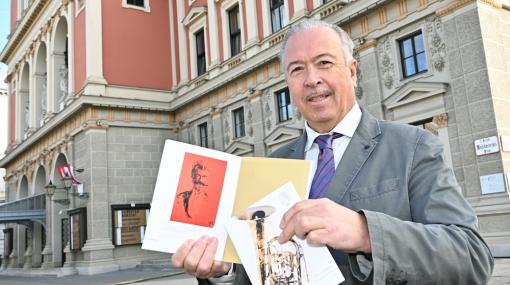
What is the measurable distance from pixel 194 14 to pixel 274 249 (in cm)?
2061

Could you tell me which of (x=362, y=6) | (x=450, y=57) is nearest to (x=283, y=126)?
(x=362, y=6)

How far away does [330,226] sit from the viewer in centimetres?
125

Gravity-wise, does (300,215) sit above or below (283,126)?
below

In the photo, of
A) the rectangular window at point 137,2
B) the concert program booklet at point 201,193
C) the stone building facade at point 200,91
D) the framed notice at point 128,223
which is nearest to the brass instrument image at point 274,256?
the concert program booklet at point 201,193

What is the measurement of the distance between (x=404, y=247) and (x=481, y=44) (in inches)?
413

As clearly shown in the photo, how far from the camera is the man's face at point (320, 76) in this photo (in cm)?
178

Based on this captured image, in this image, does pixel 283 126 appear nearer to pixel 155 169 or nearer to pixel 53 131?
pixel 155 169

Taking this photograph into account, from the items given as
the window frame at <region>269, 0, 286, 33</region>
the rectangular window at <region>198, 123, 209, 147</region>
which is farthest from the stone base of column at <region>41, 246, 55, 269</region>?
the window frame at <region>269, 0, 286, 33</region>

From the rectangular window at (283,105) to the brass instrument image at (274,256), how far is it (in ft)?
46.4

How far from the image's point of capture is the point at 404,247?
1.29m

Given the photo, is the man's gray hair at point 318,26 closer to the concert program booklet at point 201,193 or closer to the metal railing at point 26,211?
the concert program booklet at point 201,193

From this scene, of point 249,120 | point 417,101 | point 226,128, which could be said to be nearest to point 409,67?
point 417,101

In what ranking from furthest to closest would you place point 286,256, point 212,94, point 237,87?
point 212,94 → point 237,87 → point 286,256

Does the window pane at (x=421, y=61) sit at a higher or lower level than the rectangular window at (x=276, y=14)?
lower
